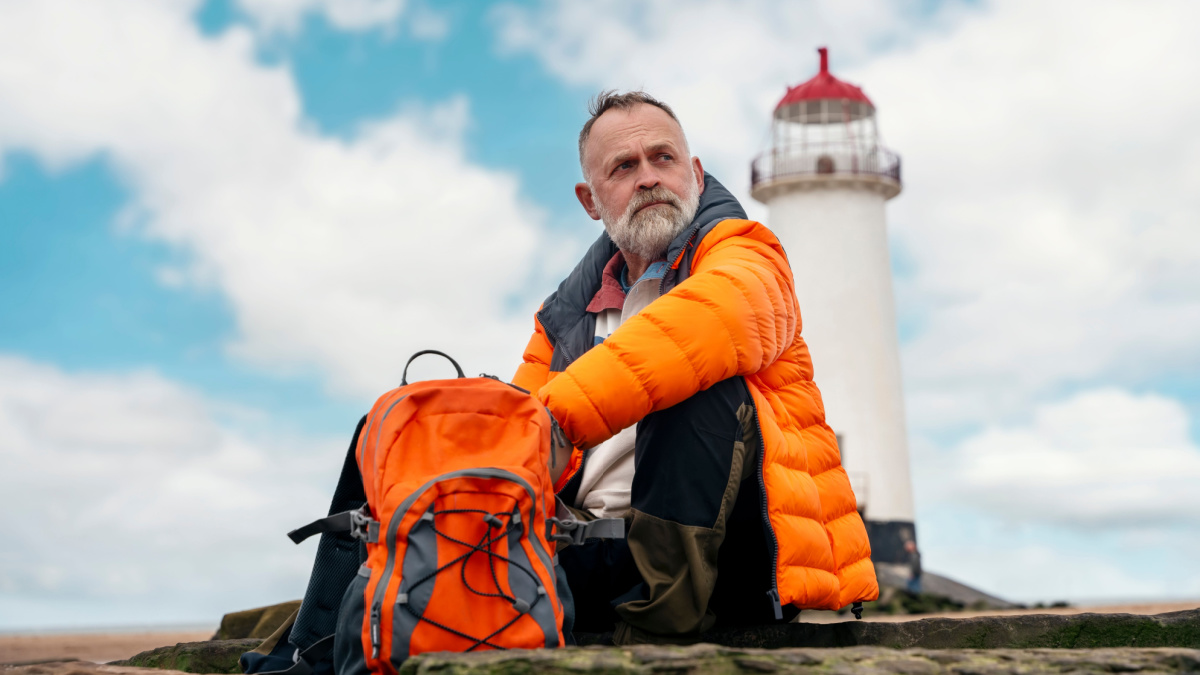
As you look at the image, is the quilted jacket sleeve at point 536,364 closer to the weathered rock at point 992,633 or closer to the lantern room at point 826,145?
the weathered rock at point 992,633

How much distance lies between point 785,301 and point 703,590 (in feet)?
2.52

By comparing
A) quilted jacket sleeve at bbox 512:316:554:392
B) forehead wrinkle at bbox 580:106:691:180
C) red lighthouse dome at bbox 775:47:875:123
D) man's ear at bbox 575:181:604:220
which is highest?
red lighthouse dome at bbox 775:47:875:123

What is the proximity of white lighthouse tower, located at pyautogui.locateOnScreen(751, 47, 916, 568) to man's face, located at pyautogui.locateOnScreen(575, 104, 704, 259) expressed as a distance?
1274 centimetres

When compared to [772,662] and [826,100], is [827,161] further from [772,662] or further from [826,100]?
[772,662]

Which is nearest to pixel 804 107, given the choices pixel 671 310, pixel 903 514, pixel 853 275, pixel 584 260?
pixel 853 275

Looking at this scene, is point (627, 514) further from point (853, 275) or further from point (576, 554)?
point (853, 275)

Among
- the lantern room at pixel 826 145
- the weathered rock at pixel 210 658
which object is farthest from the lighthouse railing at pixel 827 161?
the weathered rock at pixel 210 658

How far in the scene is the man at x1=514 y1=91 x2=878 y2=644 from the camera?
7.17 feet

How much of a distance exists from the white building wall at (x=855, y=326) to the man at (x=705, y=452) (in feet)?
43.6

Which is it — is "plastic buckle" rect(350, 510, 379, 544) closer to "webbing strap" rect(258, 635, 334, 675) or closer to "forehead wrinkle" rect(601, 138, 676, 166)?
"webbing strap" rect(258, 635, 334, 675)

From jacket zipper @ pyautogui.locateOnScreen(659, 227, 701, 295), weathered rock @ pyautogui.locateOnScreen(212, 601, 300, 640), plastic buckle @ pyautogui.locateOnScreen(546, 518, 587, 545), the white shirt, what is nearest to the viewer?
plastic buckle @ pyautogui.locateOnScreen(546, 518, 587, 545)

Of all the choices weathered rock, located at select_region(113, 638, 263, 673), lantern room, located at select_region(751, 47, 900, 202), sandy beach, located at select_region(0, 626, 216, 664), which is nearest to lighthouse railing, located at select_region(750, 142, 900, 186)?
lantern room, located at select_region(751, 47, 900, 202)

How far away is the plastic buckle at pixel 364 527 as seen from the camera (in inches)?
76.2

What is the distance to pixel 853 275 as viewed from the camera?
1627cm
